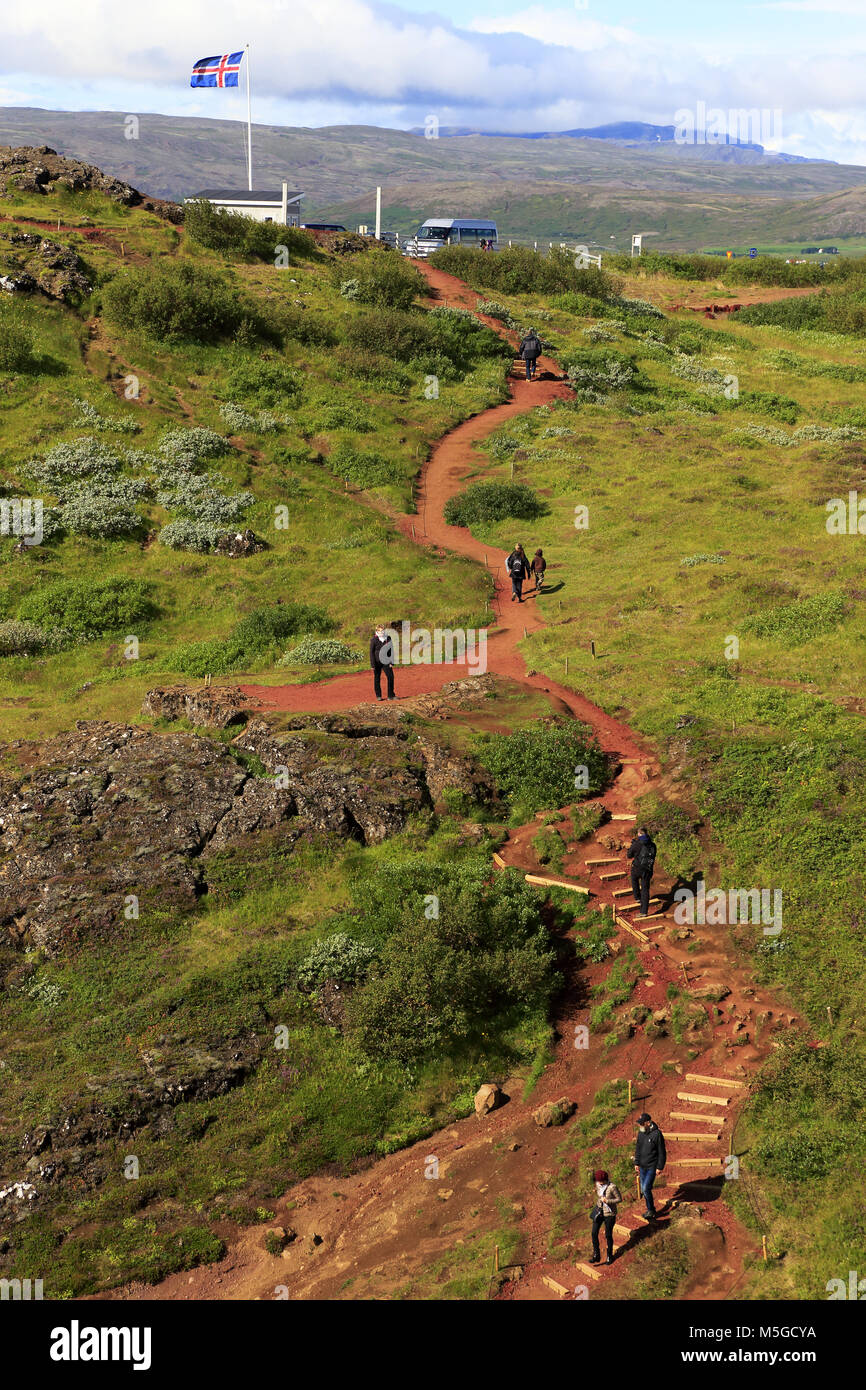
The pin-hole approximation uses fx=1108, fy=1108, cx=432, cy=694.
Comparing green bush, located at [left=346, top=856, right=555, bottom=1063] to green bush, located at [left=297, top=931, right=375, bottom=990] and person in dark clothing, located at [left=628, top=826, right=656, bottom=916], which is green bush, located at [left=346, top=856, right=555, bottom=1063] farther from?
person in dark clothing, located at [left=628, top=826, right=656, bottom=916]

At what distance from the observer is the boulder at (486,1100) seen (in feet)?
51.1

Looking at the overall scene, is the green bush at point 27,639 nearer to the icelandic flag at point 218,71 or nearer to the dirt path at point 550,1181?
the dirt path at point 550,1181

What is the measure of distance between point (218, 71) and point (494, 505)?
38.7 metres

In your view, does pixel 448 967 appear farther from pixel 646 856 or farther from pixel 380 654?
pixel 380 654

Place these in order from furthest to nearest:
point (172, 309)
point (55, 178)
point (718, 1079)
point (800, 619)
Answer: point (55, 178) < point (172, 309) < point (800, 619) < point (718, 1079)

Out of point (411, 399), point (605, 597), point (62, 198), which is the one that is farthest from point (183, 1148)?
point (62, 198)

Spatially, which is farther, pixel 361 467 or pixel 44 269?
pixel 44 269

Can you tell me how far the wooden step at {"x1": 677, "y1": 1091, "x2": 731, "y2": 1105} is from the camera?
1478 centimetres

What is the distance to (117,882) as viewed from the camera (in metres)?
19.0

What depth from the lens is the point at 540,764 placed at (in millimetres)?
22141

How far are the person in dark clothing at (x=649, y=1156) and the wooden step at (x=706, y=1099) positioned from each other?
6.53 feet

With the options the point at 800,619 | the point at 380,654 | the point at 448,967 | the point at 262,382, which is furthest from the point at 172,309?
the point at 448,967

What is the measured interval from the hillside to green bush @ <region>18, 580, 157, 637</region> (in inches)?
4.7
